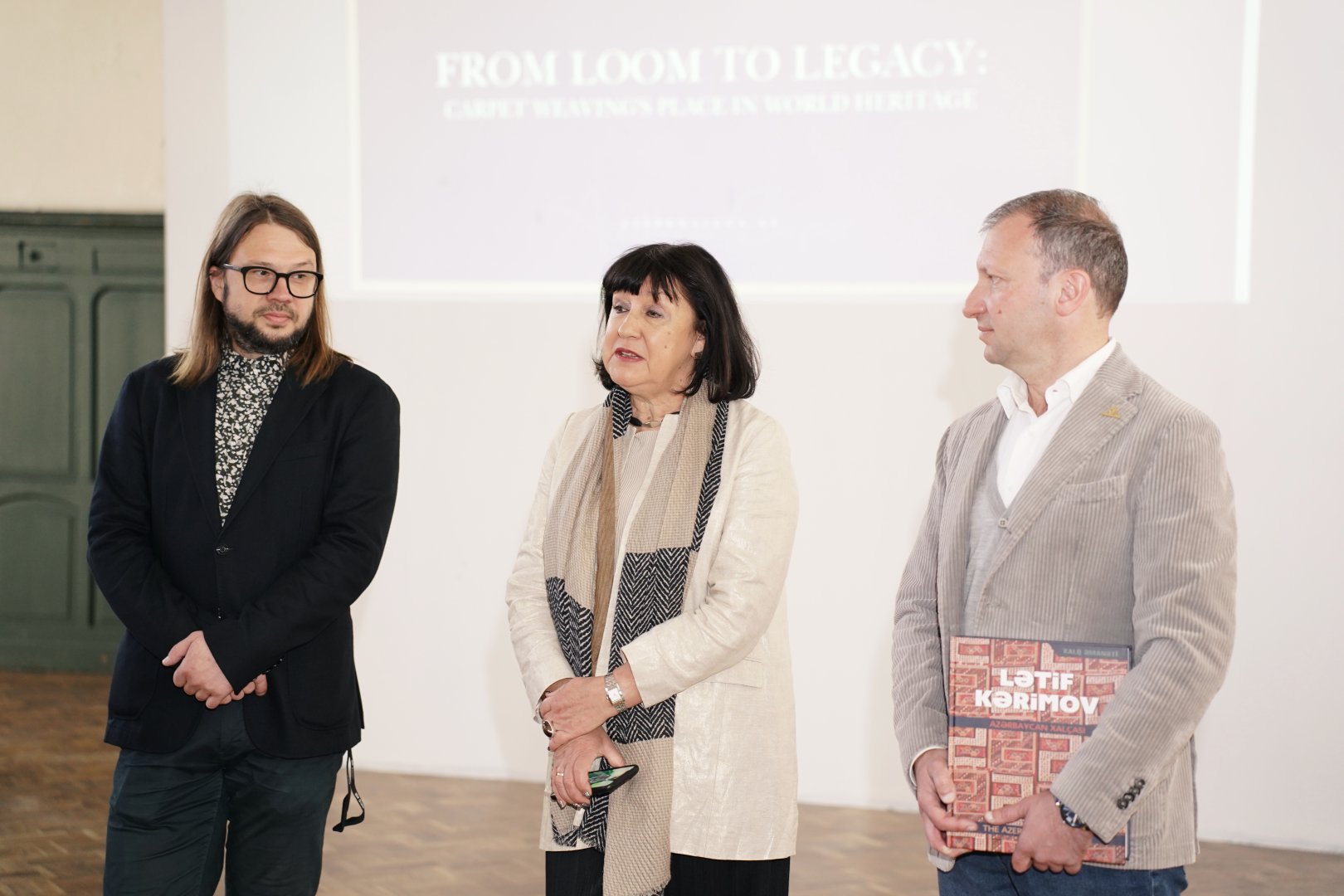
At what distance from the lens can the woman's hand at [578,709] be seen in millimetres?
2158

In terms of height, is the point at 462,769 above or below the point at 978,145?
below

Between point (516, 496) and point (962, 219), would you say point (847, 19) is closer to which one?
point (962, 219)

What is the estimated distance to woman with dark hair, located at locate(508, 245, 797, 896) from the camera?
7.09 feet

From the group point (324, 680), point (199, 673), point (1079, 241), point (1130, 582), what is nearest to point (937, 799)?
point (1130, 582)

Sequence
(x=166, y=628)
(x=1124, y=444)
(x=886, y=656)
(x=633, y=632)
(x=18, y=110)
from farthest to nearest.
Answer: (x=18, y=110)
(x=886, y=656)
(x=166, y=628)
(x=633, y=632)
(x=1124, y=444)

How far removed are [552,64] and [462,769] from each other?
2.94 metres

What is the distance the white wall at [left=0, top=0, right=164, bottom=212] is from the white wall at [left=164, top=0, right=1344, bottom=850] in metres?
1.95

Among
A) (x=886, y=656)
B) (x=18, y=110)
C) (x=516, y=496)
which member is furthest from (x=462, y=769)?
(x=18, y=110)

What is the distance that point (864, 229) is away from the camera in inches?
192

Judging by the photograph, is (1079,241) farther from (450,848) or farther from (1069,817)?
(450,848)

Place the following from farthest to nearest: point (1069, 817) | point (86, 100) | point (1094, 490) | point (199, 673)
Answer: point (86, 100) < point (199, 673) < point (1094, 490) < point (1069, 817)

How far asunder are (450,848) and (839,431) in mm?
2095

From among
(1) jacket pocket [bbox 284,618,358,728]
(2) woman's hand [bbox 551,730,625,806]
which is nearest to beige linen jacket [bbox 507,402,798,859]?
(2) woman's hand [bbox 551,730,625,806]

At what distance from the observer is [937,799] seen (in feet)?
6.26
